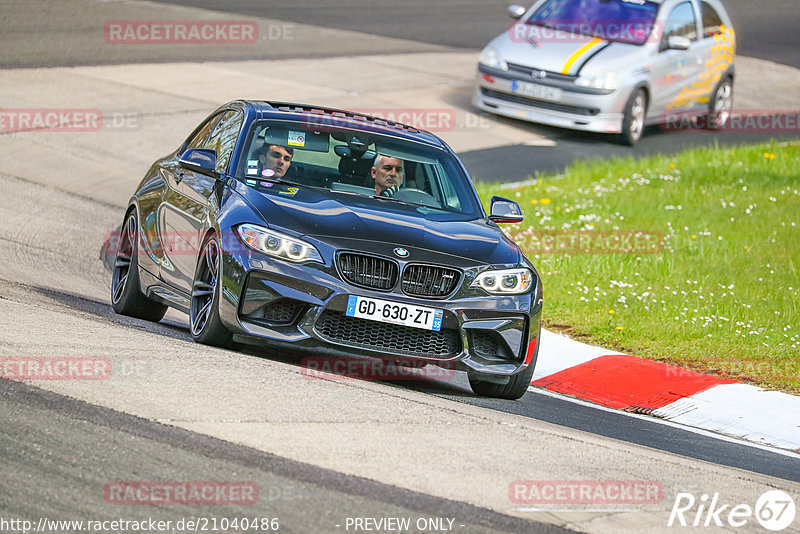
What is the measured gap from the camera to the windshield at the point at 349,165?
8.45 meters

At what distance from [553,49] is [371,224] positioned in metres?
11.9

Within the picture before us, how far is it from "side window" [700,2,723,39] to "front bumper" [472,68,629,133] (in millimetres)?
2854

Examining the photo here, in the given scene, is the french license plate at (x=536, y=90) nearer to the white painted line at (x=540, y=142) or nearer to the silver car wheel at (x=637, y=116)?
the white painted line at (x=540, y=142)

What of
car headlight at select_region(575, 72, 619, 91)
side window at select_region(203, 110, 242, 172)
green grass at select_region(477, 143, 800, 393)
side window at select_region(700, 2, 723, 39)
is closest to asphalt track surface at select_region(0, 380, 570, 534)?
side window at select_region(203, 110, 242, 172)

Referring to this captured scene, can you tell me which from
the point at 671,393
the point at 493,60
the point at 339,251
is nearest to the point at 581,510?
the point at 339,251

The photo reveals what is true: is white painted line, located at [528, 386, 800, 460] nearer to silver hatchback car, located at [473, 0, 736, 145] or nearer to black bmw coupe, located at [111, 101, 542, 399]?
black bmw coupe, located at [111, 101, 542, 399]

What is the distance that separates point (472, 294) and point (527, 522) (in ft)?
8.37

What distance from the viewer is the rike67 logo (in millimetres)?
5523

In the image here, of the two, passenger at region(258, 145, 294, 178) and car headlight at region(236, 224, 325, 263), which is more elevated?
passenger at region(258, 145, 294, 178)

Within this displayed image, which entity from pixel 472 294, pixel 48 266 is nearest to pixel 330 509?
pixel 472 294

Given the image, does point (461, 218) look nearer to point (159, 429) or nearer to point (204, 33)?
point (159, 429)

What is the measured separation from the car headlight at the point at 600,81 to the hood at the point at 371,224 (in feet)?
34.7

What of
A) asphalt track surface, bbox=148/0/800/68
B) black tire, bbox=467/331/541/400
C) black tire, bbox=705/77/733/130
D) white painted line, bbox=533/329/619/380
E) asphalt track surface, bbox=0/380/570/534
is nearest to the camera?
asphalt track surface, bbox=0/380/570/534

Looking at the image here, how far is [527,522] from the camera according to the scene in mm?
5172
